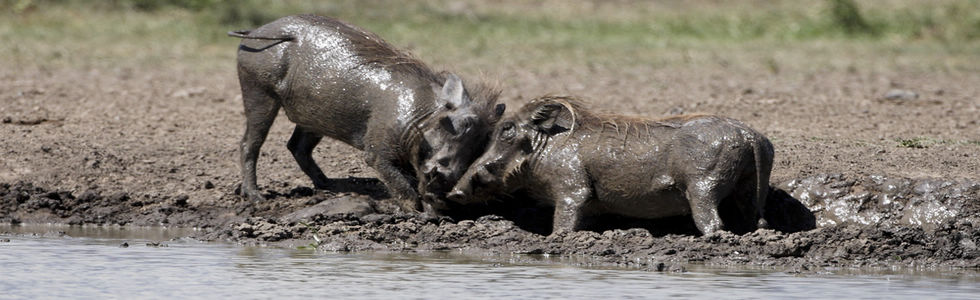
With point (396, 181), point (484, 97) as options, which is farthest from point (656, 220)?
point (396, 181)

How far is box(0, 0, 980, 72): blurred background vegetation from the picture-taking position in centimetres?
1616

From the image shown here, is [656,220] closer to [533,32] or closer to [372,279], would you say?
[372,279]


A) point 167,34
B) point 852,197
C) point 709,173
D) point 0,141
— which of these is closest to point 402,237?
point 709,173

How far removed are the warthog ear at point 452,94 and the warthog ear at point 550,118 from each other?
450mm

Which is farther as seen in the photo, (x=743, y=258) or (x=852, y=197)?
(x=852, y=197)

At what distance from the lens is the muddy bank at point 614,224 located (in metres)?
7.93

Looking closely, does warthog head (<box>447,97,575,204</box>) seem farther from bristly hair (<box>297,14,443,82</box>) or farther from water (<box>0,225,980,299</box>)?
bristly hair (<box>297,14,443,82</box>)

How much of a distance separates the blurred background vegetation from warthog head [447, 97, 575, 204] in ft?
21.6

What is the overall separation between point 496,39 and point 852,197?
9.83m

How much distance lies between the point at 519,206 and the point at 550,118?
2.46ft

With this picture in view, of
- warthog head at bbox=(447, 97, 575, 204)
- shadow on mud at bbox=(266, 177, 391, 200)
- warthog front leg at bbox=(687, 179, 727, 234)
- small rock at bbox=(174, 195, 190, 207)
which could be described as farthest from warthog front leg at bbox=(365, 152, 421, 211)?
warthog front leg at bbox=(687, 179, 727, 234)

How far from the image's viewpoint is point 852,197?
873 centimetres

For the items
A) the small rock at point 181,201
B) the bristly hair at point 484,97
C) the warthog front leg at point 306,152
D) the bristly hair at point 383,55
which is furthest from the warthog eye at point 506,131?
the small rock at point 181,201

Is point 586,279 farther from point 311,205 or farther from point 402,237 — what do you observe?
point 311,205
